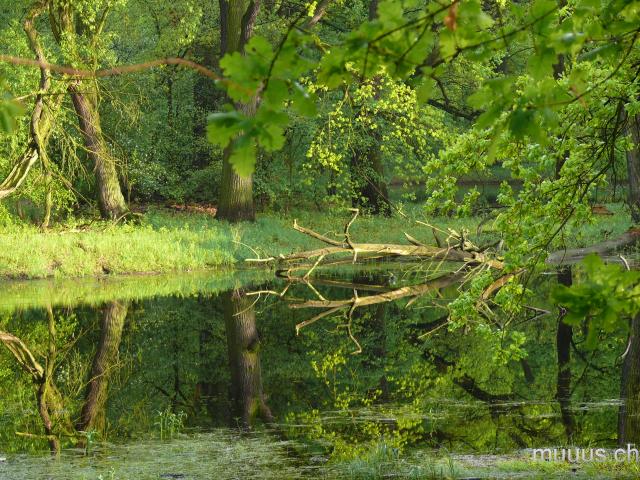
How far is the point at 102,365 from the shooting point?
13445mm

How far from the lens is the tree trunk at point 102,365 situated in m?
10.3

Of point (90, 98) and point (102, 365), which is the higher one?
point (90, 98)

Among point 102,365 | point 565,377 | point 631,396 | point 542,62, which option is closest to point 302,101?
point 542,62

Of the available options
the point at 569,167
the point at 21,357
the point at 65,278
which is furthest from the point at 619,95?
the point at 65,278

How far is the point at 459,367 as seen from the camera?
1301 centimetres

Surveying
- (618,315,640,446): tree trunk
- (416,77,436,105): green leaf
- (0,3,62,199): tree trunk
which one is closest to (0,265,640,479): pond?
(618,315,640,446): tree trunk

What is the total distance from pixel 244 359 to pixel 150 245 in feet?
33.0

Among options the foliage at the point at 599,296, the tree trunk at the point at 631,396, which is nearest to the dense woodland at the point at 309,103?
the foliage at the point at 599,296

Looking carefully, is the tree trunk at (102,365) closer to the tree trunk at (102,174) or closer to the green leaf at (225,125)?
→ the green leaf at (225,125)

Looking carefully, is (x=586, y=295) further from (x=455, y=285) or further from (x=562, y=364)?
(x=455, y=285)

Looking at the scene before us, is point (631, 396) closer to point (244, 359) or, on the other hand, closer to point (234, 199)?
point (244, 359)

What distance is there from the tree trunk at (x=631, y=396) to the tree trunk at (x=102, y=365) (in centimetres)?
496

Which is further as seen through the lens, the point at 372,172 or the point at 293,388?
the point at 372,172

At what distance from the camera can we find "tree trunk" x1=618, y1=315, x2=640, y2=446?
28.3 ft
